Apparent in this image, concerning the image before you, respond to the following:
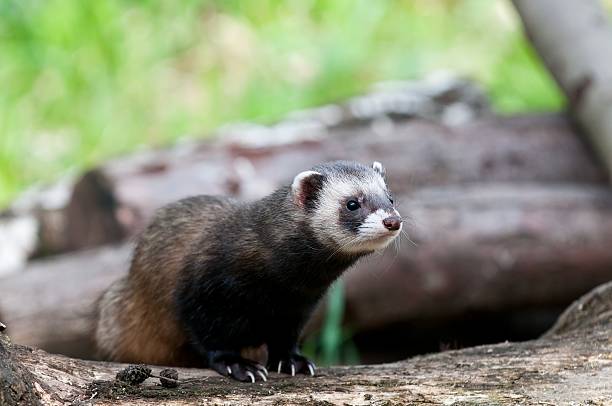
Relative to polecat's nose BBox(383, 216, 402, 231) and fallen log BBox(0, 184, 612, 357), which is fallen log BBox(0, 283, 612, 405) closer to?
polecat's nose BBox(383, 216, 402, 231)

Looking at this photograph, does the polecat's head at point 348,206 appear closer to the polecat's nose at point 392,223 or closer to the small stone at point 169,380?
the polecat's nose at point 392,223

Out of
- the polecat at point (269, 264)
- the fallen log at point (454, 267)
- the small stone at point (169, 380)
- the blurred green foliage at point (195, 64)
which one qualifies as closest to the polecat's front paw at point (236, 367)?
the polecat at point (269, 264)

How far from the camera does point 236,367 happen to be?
140 inches

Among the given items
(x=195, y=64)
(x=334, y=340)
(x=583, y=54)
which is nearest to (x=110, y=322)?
(x=334, y=340)

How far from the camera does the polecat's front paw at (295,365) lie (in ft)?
12.1

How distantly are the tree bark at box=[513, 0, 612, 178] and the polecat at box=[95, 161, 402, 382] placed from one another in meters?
2.89

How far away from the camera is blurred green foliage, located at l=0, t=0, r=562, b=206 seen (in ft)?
28.9

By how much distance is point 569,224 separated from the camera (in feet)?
20.0

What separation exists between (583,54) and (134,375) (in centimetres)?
441

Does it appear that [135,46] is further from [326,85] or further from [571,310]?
[571,310]

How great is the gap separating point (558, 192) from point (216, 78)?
4197mm

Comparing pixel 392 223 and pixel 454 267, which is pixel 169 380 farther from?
pixel 454 267

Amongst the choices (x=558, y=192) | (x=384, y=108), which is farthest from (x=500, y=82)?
(x=558, y=192)

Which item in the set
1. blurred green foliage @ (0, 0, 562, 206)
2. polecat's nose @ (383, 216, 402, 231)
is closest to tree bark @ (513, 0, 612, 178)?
blurred green foliage @ (0, 0, 562, 206)
